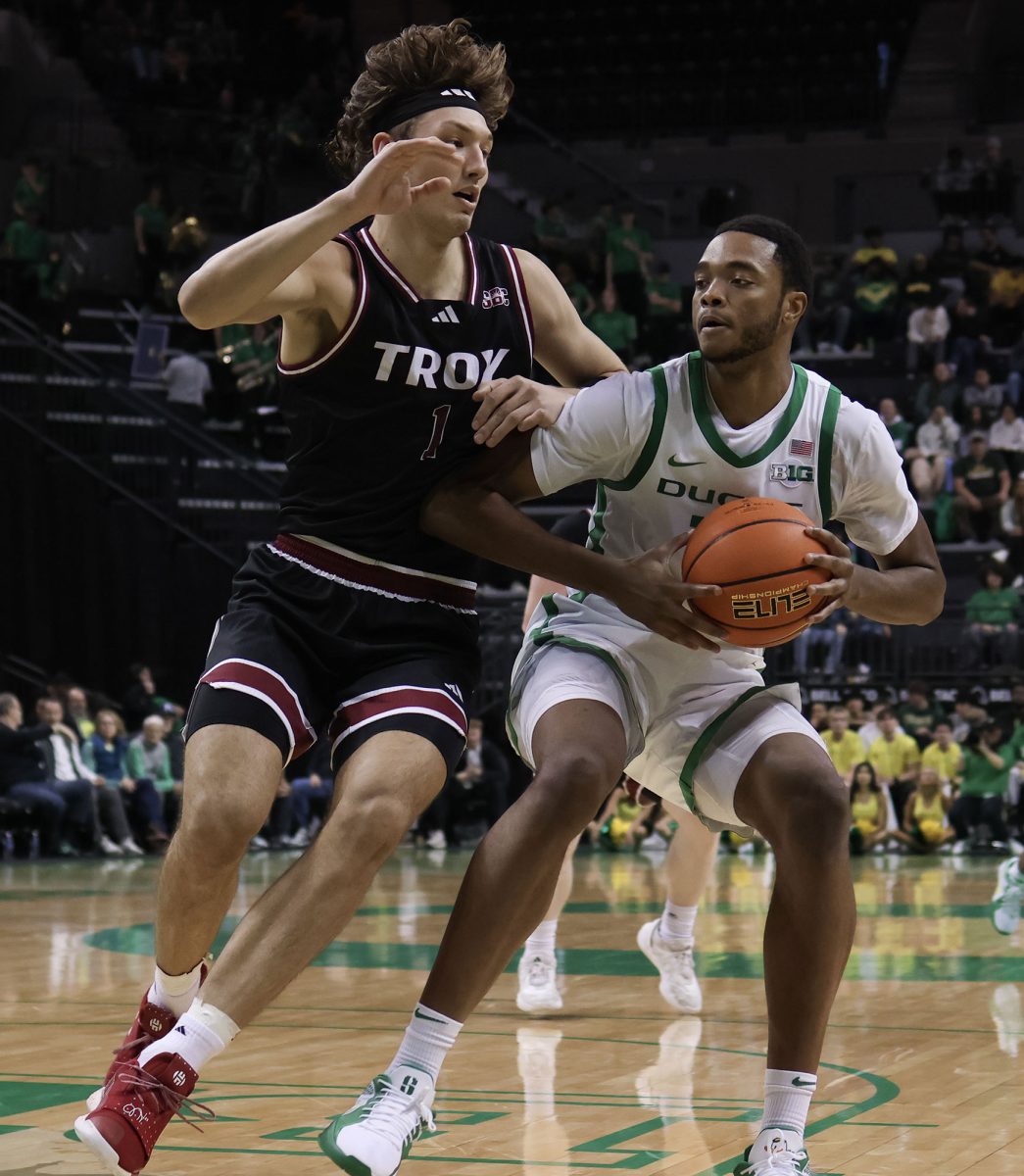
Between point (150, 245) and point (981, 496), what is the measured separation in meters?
9.67

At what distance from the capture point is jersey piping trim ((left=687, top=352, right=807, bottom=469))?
427 centimetres

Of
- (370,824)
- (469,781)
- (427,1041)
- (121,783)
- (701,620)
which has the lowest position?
(469,781)

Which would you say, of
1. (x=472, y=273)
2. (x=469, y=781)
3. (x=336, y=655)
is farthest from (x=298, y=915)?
(x=469, y=781)

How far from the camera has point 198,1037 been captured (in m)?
3.79

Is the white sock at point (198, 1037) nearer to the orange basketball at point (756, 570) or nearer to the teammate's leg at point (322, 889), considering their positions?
the teammate's leg at point (322, 889)

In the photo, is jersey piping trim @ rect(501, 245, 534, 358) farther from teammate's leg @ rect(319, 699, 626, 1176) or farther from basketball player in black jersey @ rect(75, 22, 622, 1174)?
teammate's leg @ rect(319, 699, 626, 1176)

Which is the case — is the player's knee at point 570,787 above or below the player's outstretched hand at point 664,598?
below

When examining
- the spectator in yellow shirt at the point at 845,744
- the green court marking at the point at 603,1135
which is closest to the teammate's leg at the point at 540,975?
the green court marking at the point at 603,1135

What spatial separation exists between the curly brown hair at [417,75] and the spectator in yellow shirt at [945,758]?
12701mm

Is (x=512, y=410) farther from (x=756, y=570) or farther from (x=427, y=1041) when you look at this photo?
(x=427, y=1041)

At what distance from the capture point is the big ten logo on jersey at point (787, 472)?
14.1 feet

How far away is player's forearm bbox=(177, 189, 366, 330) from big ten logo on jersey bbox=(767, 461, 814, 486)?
113 centimetres

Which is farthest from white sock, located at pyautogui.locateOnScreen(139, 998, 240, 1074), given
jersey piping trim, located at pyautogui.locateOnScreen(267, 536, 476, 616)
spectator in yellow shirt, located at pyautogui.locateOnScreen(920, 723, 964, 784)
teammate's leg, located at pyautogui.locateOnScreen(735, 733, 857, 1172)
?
spectator in yellow shirt, located at pyautogui.locateOnScreen(920, 723, 964, 784)

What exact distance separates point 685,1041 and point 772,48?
21149mm
